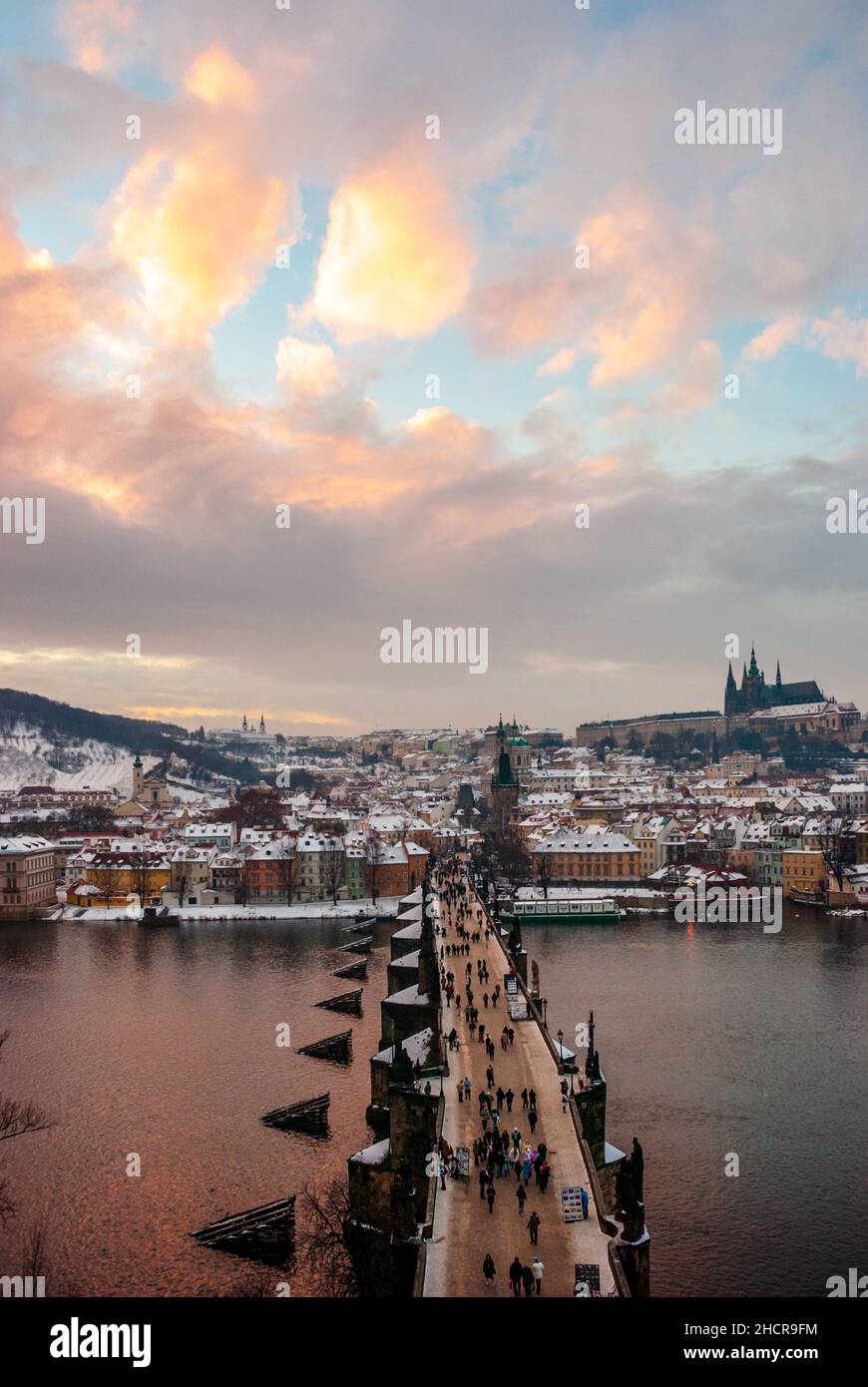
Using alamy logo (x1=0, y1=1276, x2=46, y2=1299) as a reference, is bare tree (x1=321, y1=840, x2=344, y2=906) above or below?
above

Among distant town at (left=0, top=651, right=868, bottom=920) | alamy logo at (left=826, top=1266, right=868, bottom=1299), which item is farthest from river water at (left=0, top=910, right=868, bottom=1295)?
distant town at (left=0, top=651, right=868, bottom=920)

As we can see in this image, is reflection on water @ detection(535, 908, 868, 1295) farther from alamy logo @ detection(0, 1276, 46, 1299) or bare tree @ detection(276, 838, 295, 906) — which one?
bare tree @ detection(276, 838, 295, 906)

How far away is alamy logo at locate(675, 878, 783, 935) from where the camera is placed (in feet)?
200

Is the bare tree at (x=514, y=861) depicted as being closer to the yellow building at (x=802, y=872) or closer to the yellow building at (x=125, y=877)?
the yellow building at (x=802, y=872)

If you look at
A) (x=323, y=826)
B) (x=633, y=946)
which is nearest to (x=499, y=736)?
(x=323, y=826)

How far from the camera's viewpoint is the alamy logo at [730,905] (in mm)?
60812

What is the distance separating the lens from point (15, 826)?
101625mm

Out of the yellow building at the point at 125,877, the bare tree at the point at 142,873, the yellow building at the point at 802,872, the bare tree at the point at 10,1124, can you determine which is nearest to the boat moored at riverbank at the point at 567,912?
the yellow building at the point at 802,872
